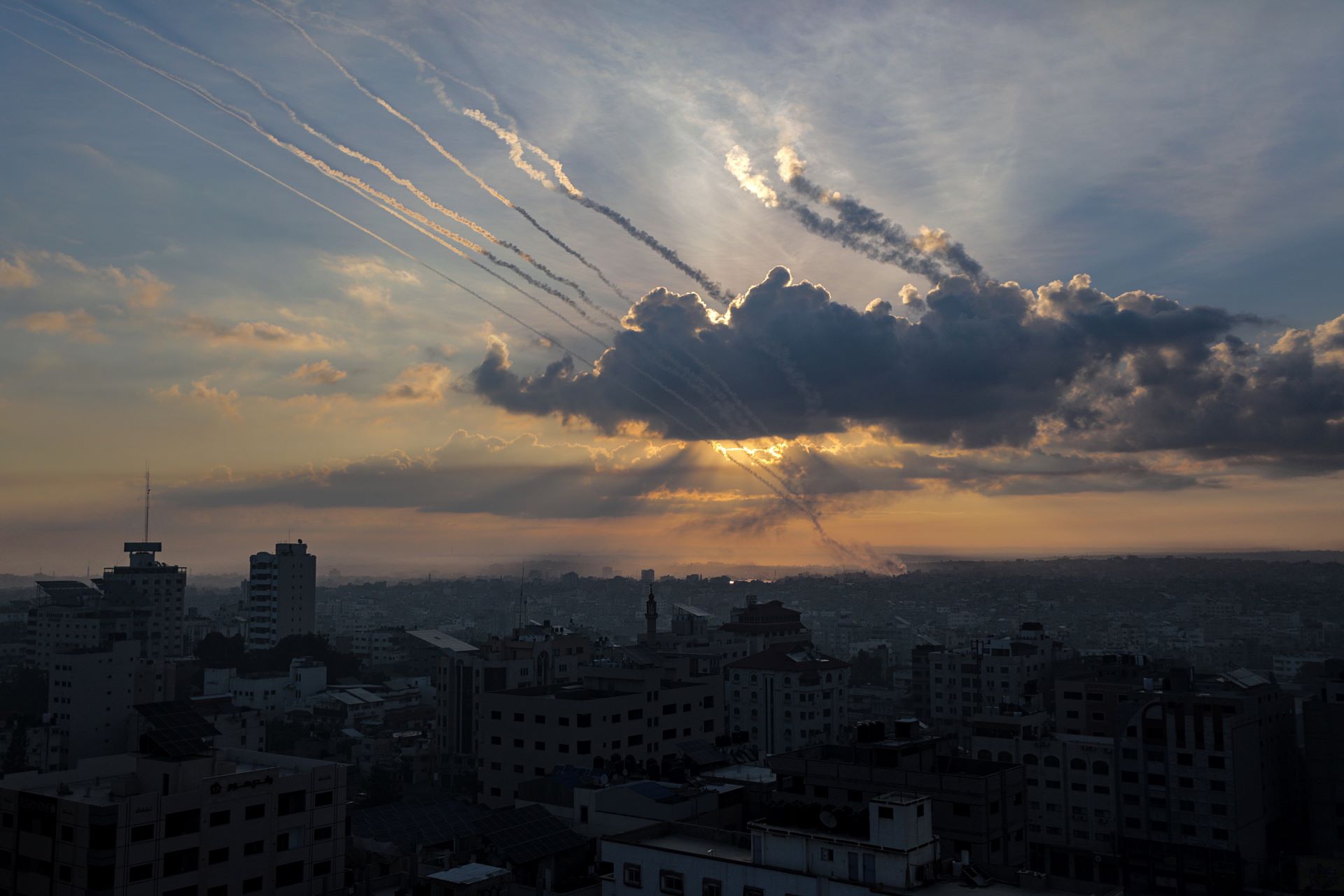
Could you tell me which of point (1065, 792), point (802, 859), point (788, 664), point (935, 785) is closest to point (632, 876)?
point (802, 859)

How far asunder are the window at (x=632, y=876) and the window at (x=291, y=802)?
632 inches

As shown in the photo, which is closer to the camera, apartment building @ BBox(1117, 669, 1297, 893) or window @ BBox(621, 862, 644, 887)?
window @ BBox(621, 862, 644, 887)

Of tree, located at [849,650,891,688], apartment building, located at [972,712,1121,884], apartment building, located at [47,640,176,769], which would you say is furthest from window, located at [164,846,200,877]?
tree, located at [849,650,891,688]

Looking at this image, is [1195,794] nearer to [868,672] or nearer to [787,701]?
[787,701]

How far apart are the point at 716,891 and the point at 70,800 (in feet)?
80.2

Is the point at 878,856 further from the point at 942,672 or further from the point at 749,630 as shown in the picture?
the point at 749,630

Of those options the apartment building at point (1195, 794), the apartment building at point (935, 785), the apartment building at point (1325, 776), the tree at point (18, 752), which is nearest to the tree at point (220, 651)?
the tree at point (18, 752)

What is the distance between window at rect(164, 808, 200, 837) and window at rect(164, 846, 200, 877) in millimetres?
652

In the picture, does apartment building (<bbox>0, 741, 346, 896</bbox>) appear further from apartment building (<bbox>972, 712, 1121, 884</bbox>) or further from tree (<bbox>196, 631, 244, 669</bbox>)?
tree (<bbox>196, 631, 244, 669</bbox>)

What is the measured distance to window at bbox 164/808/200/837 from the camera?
37719 mm

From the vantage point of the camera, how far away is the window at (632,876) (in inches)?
1308

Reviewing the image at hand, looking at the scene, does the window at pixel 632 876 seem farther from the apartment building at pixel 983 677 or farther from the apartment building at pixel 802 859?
the apartment building at pixel 983 677

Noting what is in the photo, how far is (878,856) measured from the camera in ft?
95.3

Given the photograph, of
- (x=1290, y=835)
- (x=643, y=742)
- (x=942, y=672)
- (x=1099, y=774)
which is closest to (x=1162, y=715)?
(x=1099, y=774)
